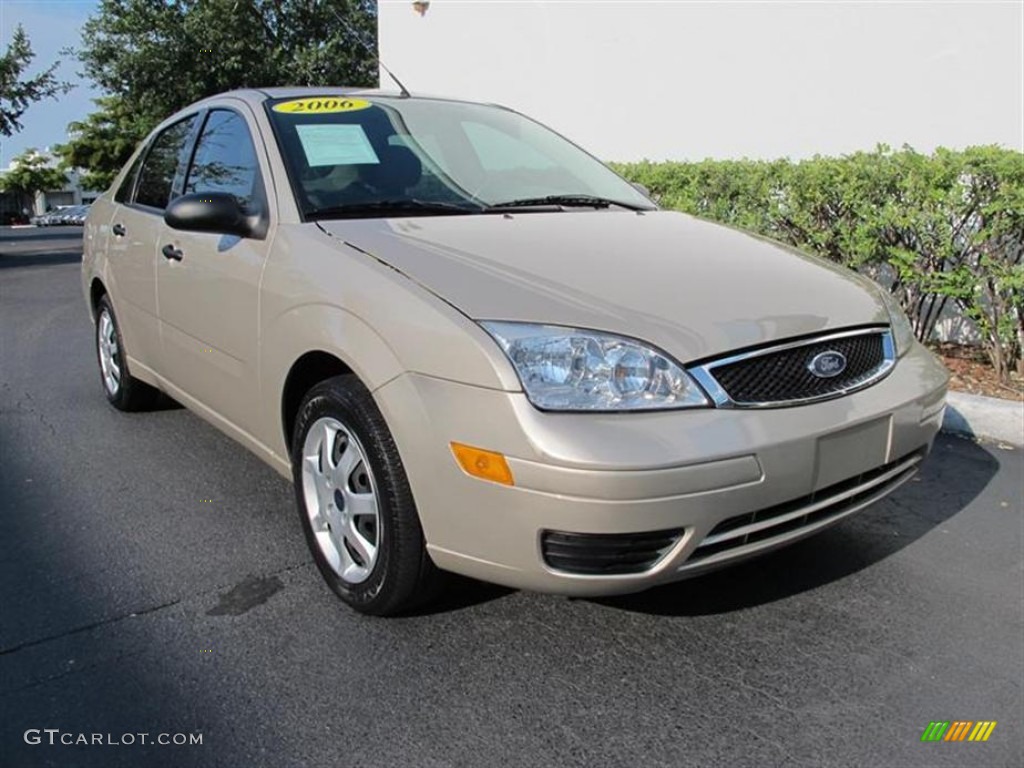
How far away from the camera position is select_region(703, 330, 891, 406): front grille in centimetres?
230

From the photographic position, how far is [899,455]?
2.67 meters

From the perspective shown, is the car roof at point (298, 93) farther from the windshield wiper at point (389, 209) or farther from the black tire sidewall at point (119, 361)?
the black tire sidewall at point (119, 361)

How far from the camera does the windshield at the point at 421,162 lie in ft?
10.2

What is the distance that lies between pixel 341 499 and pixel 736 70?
701 cm

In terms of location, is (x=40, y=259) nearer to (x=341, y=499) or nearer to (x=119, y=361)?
(x=119, y=361)

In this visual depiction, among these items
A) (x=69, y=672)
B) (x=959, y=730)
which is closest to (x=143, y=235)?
(x=69, y=672)

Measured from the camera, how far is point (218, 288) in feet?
10.9

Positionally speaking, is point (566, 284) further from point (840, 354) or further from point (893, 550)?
point (893, 550)

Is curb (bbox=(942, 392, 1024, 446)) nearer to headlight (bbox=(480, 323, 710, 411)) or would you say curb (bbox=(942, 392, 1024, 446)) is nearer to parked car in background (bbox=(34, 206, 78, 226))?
headlight (bbox=(480, 323, 710, 411))

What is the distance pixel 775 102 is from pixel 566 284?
6389 mm

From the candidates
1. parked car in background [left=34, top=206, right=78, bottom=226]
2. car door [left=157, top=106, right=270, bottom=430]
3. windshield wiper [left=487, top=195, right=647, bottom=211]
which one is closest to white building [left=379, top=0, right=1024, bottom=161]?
windshield wiper [left=487, top=195, right=647, bottom=211]

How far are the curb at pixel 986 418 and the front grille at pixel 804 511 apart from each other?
224cm

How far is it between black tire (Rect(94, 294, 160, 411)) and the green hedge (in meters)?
3.66

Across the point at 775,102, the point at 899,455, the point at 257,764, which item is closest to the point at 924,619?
the point at 899,455
